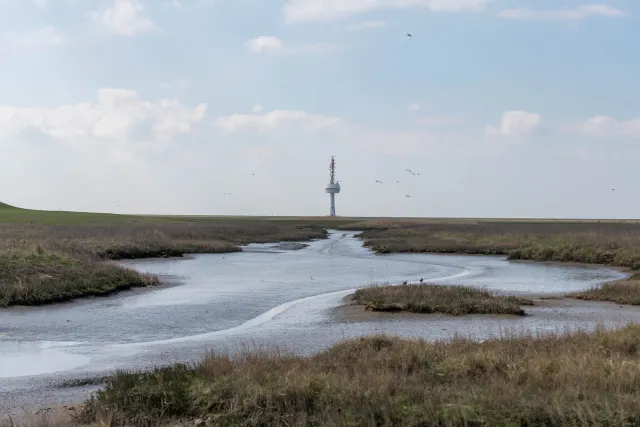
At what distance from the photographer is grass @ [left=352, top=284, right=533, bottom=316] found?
2239 centimetres

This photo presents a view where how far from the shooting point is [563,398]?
28.2ft

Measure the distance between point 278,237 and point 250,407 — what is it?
A: 74020 mm

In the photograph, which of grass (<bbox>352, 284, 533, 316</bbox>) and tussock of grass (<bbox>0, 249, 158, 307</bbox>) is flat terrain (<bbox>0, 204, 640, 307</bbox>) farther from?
grass (<bbox>352, 284, 533, 316</bbox>)

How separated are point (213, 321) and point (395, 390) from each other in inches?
495

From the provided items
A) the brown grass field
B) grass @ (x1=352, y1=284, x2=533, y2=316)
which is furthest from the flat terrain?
the brown grass field

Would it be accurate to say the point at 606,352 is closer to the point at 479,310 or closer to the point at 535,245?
the point at 479,310

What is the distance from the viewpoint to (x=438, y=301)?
76.9 feet

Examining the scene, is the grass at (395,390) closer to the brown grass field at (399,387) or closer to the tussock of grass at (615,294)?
the brown grass field at (399,387)

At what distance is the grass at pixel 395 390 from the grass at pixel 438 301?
9.75 meters

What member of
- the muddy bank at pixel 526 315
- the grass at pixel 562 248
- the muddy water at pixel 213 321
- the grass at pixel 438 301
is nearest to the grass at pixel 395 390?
the muddy water at pixel 213 321

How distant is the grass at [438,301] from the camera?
22.4 m

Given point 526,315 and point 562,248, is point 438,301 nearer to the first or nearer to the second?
point 526,315

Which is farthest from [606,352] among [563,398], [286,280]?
[286,280]

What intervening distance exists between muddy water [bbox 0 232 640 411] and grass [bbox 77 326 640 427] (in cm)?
221
